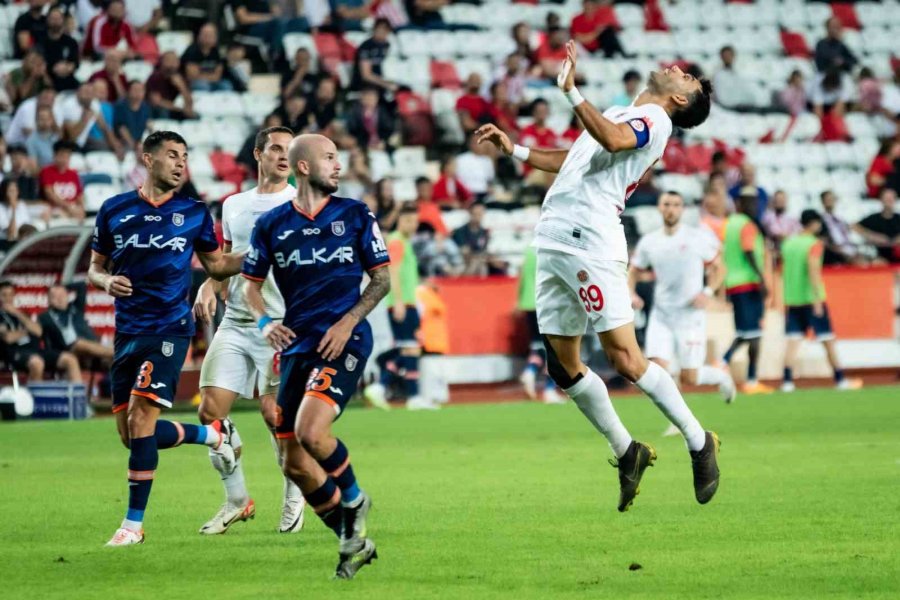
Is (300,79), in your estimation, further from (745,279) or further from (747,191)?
(745,279)

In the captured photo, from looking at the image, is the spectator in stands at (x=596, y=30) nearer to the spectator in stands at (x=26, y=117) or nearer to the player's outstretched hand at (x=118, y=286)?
the spectator in stands at (x=26, y=117)

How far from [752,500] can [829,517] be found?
2.93ft

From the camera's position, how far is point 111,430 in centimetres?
1703

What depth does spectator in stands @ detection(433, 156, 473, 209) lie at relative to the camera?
923 inches

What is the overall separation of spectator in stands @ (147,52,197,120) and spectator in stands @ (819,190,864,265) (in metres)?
9.51

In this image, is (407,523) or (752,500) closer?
(407,523)

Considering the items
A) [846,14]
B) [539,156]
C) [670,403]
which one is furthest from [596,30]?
[670,403]

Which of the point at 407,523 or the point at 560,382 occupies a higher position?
the point at 560,382

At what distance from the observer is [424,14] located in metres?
26.5

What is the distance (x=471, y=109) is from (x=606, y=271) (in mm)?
15599

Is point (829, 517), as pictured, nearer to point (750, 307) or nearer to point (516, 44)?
point (750, 307)

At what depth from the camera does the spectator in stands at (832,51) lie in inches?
1139

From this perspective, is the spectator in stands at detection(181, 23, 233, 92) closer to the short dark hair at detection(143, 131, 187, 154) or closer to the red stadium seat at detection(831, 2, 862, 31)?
the red stadium seat at detection(831, 2, 862, 31)

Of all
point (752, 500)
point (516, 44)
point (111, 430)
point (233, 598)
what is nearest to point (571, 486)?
point (752, 500)
